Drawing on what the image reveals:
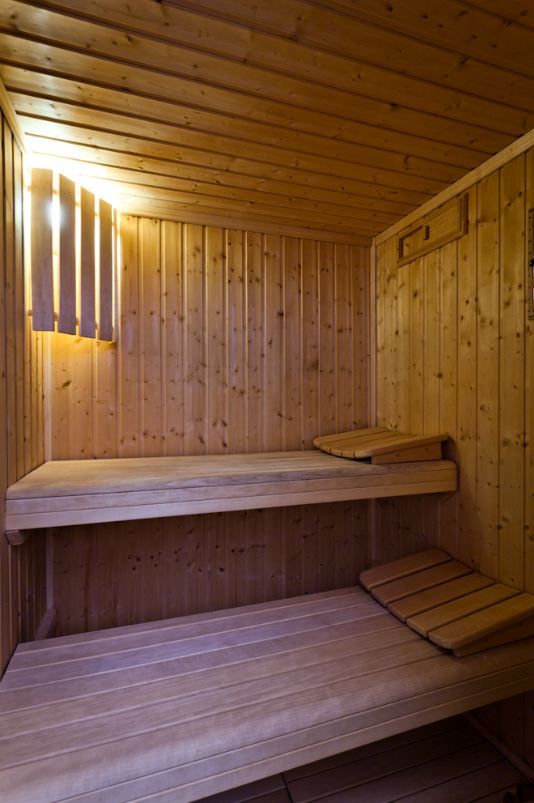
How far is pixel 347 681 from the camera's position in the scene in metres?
1.33

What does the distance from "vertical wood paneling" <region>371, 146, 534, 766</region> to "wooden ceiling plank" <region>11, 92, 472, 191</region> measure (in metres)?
0.28

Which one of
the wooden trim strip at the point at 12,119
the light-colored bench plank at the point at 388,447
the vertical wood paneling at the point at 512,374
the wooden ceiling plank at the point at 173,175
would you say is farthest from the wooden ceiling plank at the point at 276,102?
the light-colored bench plank at the point at 388,447

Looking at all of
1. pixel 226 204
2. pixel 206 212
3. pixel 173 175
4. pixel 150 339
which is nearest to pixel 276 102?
pixel 173 175

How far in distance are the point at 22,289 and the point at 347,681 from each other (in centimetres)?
193

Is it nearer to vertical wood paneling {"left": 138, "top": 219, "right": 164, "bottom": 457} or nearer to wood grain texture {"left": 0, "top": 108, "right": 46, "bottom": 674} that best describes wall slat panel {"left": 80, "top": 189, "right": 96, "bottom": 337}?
wood grain texture {"left": 0, "top": 108, "right": 46, "bottom": 674}

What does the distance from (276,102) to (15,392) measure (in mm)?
1459

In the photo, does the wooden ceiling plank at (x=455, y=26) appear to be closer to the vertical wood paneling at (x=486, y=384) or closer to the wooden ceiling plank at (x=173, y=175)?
the vertical wood paneling at (x=486, y=384)

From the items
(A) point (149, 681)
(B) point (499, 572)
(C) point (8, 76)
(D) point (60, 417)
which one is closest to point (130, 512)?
(A) point (149, 681)

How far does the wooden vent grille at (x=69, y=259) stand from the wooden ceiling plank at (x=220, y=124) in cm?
42

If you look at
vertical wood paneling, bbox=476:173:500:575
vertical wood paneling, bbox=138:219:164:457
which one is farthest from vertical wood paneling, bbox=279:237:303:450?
vertical wood paneling, bbox=476:173:500:575

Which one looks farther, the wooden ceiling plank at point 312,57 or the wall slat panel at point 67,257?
the wall slat panel at point 67,257

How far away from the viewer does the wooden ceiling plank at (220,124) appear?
1.29m

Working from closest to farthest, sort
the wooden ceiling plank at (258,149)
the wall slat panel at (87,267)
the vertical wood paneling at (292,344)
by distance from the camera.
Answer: the wooden ceiling plank at (258,149) → the wall slat panel at (87,267) → the vertical wood paneling at (292,344)

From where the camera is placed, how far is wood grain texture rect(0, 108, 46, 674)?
4.39 ft
